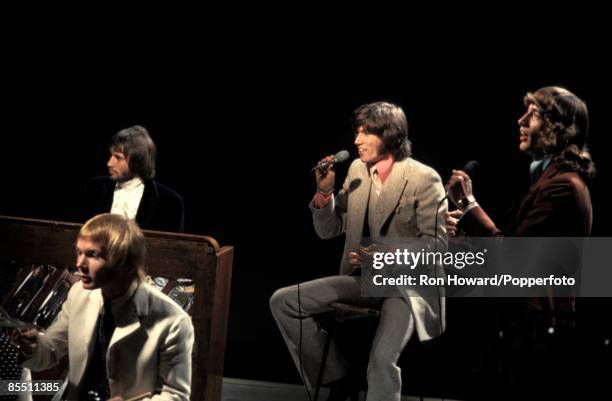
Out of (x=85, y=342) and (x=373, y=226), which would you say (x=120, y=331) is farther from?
(x=373, y=226)

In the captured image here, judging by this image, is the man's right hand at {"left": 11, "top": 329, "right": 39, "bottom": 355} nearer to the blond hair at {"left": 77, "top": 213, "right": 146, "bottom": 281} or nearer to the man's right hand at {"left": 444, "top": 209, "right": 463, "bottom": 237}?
the blond hair at {"left": 77, "top": 213, "right": 146, "bottom": 281}

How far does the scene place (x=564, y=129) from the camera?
3785mm

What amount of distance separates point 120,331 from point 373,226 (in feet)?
6.05

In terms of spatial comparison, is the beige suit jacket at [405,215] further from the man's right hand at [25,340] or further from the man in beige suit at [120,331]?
the man's right hand at [25,340]

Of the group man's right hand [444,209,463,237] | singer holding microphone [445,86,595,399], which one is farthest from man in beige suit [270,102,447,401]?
singer holding microphone [445,86,595,399]

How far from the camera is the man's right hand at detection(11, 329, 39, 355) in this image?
3.09 m

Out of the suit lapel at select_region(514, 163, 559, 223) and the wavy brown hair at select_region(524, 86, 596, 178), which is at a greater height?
the wavy brown hair at select_region(524, 86, 596, 178)

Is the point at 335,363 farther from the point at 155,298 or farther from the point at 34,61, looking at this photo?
the point at 34,61

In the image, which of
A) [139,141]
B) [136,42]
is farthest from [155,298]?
[136,42]

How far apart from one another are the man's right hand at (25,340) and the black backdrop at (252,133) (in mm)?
2637

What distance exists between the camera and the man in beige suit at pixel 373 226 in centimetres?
444

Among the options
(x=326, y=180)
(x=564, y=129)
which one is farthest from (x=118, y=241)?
(x=564, y=129)

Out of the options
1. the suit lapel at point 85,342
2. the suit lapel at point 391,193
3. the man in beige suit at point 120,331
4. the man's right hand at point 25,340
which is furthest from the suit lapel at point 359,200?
the man's right hand at point 25,340

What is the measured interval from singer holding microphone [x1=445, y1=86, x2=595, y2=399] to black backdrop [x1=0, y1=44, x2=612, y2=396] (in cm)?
135
